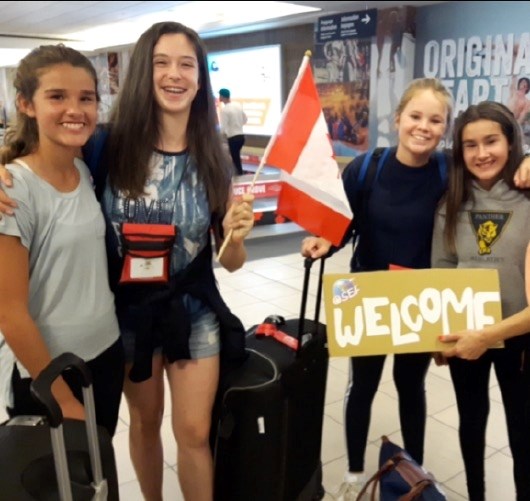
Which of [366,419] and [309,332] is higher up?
[309,332]

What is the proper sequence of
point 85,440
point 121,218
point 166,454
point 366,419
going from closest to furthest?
point 85,440, point 121,218, point 366,419, point 166,454

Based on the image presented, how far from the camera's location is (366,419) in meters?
2.09

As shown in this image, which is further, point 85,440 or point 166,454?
point 166,454

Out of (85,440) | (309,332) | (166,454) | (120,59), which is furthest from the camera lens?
(120,59)

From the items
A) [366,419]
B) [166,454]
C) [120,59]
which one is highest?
[120,59]

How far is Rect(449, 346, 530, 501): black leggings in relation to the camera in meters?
1.71

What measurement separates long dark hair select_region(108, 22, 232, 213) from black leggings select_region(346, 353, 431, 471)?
2.77 feet

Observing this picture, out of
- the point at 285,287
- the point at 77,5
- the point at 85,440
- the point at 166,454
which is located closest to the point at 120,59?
the point at 77,5

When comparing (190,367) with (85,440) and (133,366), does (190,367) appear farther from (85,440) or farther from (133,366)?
(85,440)

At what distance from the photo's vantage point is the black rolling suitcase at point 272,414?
5.57 ft

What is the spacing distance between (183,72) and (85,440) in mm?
983

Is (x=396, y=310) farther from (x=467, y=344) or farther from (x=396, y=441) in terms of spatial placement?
(x=396, y=441)

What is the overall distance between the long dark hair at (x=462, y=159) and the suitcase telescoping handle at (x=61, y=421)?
1.13 metres

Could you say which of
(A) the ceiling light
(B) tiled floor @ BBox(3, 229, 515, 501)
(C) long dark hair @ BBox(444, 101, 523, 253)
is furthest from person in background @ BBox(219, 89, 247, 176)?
(C) long dark hair @ BBox(444, 101, 523, 253)
